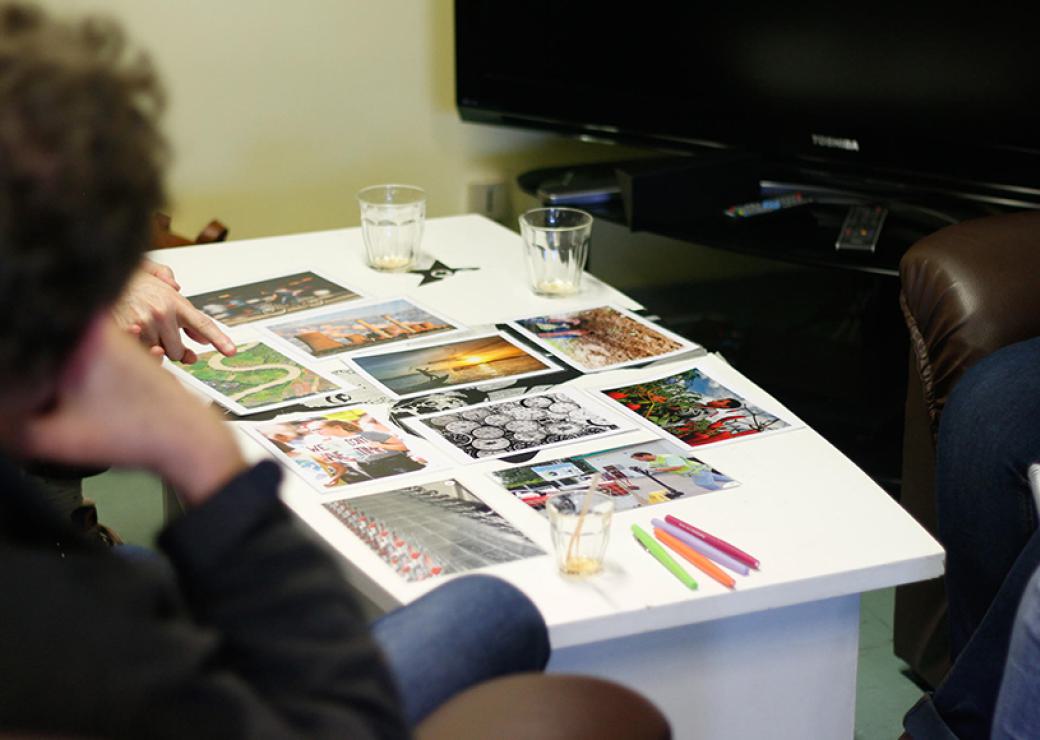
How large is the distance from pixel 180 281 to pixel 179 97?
3.60ft

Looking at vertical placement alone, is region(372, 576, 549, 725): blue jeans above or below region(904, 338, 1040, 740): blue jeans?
above

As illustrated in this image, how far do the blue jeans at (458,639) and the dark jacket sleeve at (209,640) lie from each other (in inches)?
8.3

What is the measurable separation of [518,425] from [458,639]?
47 centimetres

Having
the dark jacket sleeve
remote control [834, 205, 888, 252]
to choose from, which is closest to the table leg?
the dark jacket sleeve

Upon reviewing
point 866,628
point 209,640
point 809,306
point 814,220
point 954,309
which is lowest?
point 866,628

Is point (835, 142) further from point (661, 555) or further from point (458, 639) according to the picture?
point (458, 639)

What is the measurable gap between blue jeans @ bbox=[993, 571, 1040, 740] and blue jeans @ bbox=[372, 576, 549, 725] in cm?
51

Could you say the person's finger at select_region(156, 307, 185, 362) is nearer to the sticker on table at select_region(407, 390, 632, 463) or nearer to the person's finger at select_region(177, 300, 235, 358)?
the person's finger at select_region(177, 300, 235, 358)

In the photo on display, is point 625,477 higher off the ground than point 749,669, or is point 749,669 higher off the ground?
point 625,477

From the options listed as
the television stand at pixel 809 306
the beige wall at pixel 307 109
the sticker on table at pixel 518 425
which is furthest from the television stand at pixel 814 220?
the sticker on table at pixel 518 425

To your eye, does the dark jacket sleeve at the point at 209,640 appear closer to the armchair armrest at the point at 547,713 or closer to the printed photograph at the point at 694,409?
the armchair armrest at the point at 547,713

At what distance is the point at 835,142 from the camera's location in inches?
97.0

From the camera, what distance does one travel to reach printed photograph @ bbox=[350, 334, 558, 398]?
59.1 inches

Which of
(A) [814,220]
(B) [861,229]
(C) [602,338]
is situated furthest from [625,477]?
(A) [814,220]
